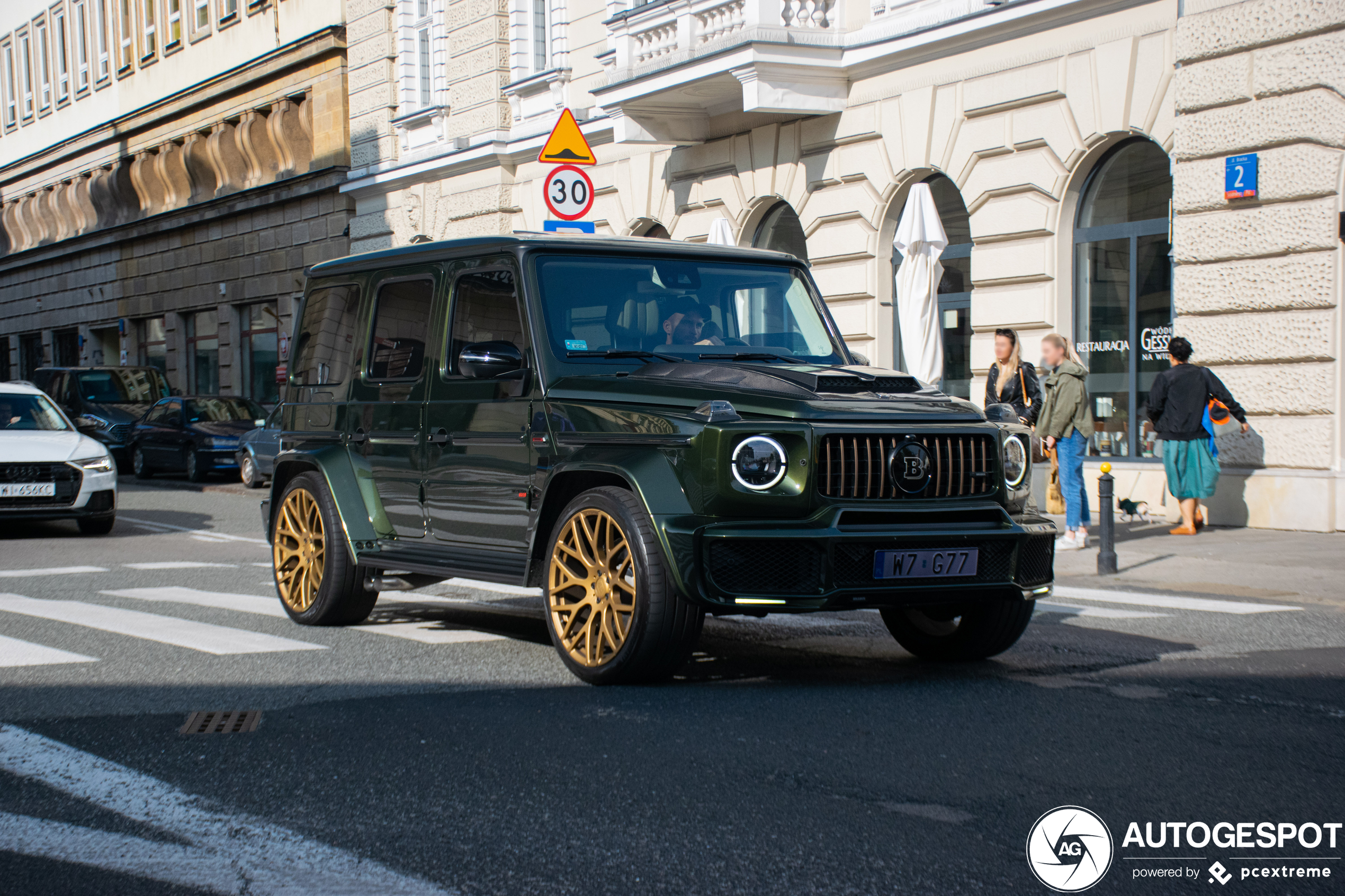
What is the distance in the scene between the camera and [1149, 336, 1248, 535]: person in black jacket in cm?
1319

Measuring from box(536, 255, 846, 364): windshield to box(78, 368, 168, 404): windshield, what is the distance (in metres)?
23.2

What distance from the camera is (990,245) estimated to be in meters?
16.6

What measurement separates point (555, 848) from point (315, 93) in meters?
28.8

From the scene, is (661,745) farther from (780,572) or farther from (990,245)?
(990,245)

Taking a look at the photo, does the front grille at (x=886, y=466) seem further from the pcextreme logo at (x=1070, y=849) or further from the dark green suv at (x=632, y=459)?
the pcextreme logo at (x=1070, y=849)

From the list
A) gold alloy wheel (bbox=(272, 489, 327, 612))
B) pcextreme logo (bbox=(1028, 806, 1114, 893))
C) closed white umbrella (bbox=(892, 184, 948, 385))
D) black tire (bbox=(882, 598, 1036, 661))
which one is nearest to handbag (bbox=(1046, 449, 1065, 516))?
closed white umbrella (bbox=(892, 184, 948, 385))

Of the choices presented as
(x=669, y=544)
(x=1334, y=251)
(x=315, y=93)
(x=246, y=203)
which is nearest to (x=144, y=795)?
(x=669, y=544)

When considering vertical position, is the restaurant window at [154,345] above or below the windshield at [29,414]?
above

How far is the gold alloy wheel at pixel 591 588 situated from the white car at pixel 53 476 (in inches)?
383

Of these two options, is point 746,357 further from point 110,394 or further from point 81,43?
point 81,43

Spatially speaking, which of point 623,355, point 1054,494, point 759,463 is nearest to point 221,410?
point 1054,494

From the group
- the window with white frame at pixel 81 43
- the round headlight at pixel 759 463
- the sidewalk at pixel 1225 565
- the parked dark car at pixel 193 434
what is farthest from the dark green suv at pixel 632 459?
the window with white frame at pixel 81 43

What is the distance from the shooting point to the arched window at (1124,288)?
15102 millimetres

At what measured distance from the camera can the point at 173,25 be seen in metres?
37.5
